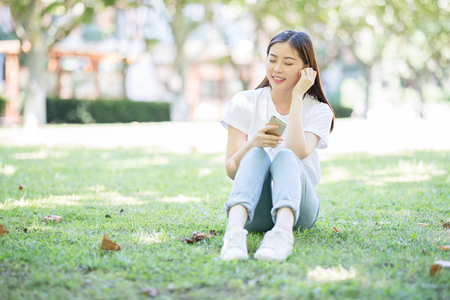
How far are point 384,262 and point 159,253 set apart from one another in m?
1.28

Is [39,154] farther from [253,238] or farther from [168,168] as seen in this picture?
[253,238]

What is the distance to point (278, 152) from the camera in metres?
2.88

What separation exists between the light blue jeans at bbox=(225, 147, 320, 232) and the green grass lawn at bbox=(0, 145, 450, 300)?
224mm

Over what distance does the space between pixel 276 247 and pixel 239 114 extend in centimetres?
106

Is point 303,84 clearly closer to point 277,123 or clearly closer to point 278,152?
point 277,123

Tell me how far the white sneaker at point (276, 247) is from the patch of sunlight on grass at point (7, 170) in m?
4.68

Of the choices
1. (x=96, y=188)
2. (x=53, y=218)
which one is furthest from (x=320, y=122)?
(x=96, y=188)

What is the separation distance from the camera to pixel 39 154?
27.6 feet

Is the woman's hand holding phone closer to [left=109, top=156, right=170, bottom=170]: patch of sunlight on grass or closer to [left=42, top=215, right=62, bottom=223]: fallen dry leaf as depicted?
[left=42, top=215, right=62, bottom=223]: fallen dry leaf

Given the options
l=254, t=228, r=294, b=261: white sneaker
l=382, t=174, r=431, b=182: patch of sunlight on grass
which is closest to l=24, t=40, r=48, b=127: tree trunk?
l=382, t=174, r=431, b=182: patch of sunlight on grass

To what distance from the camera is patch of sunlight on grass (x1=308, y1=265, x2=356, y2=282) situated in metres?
A: 2.24

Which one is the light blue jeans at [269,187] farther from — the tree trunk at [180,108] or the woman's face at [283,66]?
the tree trunk at [180,108]

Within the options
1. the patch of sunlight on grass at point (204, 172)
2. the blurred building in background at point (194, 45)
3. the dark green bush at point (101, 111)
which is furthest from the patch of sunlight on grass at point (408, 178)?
the dark green bush at point (101, 111)

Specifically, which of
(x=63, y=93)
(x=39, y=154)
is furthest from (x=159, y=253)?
(x=63, y=93)
